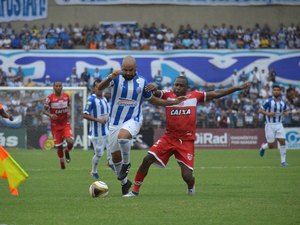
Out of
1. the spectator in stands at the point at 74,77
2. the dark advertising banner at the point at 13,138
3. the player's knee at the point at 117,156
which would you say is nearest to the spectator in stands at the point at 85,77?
the spectator in stands at the point at 74,77

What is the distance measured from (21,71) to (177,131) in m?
32.4

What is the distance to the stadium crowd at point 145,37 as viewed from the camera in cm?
4978

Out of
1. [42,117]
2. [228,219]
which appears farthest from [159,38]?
[228,219]

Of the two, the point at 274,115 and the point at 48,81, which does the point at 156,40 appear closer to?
the point at 48,81

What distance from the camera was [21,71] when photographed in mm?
47625

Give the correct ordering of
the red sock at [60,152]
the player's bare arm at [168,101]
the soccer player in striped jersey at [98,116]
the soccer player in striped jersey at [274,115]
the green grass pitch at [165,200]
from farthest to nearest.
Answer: the soccer player in striped jersey at [274,115] < the red sock at [60,152] < the soccer player in striped jersey at [98,116] < the player's bare arm at [168,101] < the green grass pitch at [165,200]

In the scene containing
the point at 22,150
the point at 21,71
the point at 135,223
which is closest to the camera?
the point at 135,223

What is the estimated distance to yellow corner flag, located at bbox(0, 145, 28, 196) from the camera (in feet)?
45.6

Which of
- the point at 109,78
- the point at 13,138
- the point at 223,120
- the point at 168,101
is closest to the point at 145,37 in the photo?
the point at 223,120

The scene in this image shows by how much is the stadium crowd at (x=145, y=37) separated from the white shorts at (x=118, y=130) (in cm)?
3336

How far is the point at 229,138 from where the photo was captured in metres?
41.1

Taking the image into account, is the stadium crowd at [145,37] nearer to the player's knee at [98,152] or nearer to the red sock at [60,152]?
the red sock at [60,152]

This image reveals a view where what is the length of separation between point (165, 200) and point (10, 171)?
289 cm

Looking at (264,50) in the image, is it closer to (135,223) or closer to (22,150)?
(22,150)
